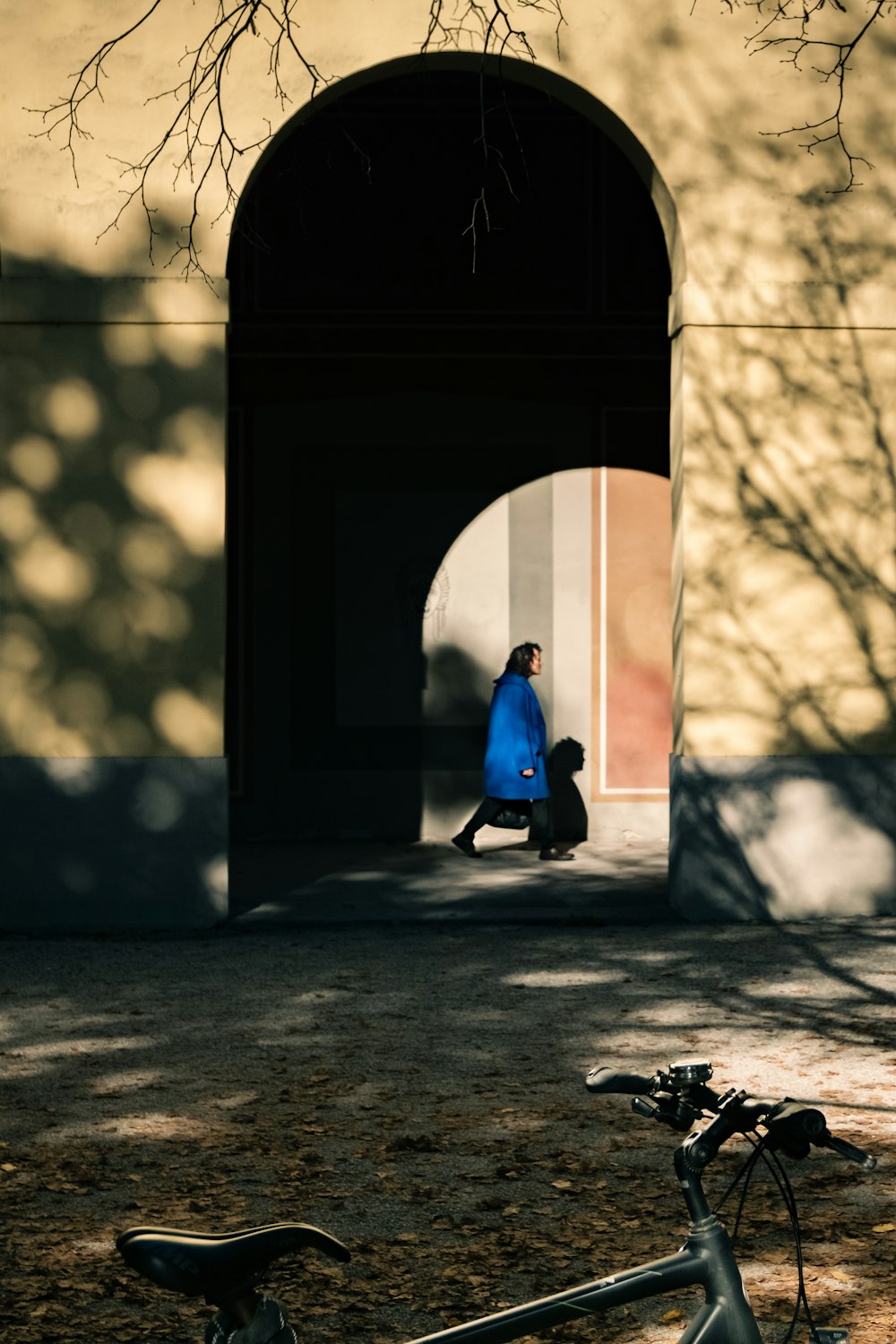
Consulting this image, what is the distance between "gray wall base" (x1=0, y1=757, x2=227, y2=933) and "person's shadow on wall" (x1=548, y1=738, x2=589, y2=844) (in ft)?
15.5

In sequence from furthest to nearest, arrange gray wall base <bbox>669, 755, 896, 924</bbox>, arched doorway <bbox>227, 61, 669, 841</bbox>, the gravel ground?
arched doorway <bbox>227, 61, 669, 841</bbox>, gray wall base <bbox>669, 755, 896, 924</bbox>, the gravel ground

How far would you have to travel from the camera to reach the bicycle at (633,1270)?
200cm

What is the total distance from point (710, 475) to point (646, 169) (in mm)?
1995

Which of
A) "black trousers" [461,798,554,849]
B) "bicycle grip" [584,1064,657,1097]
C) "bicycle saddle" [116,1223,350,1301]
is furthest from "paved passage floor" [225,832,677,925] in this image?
"bicycle saddle" [116,1223,350,1301]

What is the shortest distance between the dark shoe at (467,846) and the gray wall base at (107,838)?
3.31m

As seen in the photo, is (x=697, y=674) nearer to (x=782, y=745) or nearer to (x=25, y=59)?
(x=782, y=745)

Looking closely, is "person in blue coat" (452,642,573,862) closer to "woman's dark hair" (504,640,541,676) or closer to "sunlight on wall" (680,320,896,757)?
"woman's dark hair" (504,640,541,676)

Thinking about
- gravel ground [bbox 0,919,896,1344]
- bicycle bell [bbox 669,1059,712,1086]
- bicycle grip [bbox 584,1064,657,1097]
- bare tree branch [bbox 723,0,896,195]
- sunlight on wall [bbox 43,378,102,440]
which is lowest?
gravel ground [bbox 0,919,896,1344]

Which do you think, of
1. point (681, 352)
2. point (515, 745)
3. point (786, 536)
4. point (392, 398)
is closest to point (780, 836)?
point (786, 536)

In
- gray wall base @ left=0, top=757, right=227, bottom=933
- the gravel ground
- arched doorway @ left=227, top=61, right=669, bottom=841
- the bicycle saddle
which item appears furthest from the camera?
arched doorway @ left=227, top=61, right=669, bottom=841

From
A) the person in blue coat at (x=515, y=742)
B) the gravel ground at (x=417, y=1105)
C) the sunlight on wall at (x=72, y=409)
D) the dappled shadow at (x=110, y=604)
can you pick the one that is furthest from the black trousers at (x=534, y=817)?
the sunlight on wall at (x=72, y=409)

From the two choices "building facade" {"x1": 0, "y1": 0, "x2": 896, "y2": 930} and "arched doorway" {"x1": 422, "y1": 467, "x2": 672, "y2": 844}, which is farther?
"arched doorway" {"x1": 422, "y1": 467, "x2": 672, "y2": 844}

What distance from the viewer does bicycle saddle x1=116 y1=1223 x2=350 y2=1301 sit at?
199 cm

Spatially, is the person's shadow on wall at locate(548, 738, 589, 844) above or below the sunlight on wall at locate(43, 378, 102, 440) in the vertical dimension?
below
